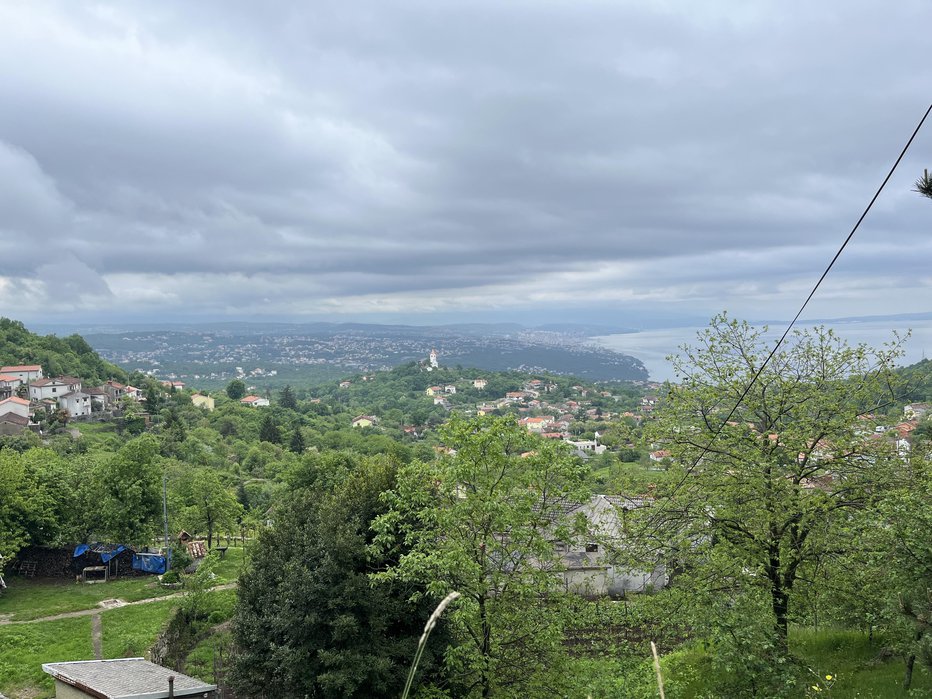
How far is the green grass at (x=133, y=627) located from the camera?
1714 cm

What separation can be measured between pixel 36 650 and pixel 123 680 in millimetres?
6535

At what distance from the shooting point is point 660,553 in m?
10.8

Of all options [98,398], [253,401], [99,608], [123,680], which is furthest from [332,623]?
[253,401]

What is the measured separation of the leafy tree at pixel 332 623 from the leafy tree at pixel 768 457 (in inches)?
218

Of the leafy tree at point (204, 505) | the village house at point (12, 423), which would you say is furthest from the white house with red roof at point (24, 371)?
the leafy tree at point (204, 505)

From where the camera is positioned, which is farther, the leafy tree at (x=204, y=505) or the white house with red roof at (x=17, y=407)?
the white house with red roof at (x=17, y=407)

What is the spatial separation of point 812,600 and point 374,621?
7.79m

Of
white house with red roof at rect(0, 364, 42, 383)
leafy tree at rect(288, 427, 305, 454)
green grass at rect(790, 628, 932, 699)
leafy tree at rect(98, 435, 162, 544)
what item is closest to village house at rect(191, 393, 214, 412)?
white house with red roof at rect(0, 364, 42, 383)

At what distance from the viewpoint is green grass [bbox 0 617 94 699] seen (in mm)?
14953

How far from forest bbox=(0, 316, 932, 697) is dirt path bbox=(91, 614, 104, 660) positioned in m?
6.95

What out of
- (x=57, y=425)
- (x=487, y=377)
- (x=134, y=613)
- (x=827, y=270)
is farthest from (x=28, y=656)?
(x=487, y=377)

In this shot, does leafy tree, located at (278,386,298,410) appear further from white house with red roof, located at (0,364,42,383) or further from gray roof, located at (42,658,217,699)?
gray roof, located at (42,658,217,699)

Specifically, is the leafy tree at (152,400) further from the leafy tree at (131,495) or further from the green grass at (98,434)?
the leafy tree at (131,495)

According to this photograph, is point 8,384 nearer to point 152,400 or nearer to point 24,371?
point 24,371
